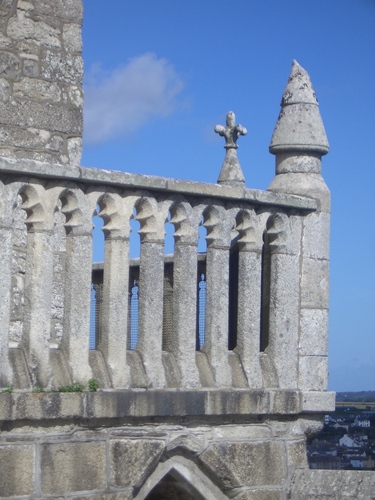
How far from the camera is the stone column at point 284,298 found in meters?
8.64

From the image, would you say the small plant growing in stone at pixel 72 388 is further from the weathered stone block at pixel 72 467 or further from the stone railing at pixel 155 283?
the weathered stone block at pixel 72 467

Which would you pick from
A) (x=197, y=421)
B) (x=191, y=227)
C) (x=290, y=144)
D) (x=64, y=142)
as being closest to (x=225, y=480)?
(x=197, y=421)

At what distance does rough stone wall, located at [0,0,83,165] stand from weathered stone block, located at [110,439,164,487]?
2553mm

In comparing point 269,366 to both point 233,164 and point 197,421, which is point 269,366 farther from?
point 233,164

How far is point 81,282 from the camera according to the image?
766 cm

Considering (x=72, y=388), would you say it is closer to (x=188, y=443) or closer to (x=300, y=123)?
(x=188, y=443)

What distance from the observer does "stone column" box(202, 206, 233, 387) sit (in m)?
8.27

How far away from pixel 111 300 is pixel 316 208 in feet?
6.04

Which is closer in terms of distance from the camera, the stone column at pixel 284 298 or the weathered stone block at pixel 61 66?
the stone column at pixel 284 298

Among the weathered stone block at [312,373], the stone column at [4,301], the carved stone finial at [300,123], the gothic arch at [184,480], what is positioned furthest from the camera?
the carved stone finial at [300,123]

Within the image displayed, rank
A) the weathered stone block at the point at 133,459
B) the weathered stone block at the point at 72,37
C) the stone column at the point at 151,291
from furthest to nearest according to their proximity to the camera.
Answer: the weathered stone block at the point at 72,37 < the stone column at the point at 151,291 < the weathered stone block at the point at 133,459

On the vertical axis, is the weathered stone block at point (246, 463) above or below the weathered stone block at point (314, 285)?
below

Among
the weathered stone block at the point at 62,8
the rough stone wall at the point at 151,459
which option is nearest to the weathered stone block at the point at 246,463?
the rough stone wall at the point at 151,459

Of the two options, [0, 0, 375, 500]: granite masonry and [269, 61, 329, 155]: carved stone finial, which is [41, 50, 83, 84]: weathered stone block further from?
[269, 61, 329, 155]: carved stone finial
